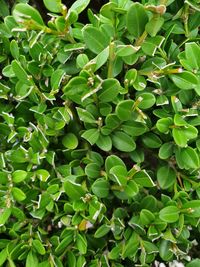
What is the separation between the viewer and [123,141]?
93 centimetres

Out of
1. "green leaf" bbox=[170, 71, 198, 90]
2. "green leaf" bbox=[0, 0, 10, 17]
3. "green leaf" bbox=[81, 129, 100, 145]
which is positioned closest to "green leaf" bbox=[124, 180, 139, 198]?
"green leaf" bbox=[81, 129, 100, 145]

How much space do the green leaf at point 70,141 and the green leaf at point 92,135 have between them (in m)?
0.06

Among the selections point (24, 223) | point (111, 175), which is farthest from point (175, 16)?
point (24, 223)

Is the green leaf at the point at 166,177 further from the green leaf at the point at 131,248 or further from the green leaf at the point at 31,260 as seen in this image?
the green leaf at the point at 31,260

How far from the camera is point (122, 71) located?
3.22 ft

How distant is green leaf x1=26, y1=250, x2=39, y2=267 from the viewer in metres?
1.00

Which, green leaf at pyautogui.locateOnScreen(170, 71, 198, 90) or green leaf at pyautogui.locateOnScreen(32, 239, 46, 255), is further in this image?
green leaf at pyautogui.locateOnScreen(32, 239, 46, 255)

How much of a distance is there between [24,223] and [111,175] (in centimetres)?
27

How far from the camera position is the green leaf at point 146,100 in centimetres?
89

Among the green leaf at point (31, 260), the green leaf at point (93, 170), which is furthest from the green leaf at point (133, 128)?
the green leaf at point (31, 260)

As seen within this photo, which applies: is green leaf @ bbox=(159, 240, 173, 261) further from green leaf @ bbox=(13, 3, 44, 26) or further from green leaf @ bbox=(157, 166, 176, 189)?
green leaf @ bbox=(13, 3, 44, 26)

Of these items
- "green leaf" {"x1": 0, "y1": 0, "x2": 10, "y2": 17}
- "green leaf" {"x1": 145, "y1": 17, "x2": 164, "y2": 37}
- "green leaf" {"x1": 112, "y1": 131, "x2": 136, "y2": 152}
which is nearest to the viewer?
"green leaf" {"x1": 145, "y1": 17, "x2": 164, "y2": 37}

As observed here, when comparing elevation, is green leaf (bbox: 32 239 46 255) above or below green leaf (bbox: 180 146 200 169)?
below

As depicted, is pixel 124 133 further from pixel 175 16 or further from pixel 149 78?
pixel 175 16
